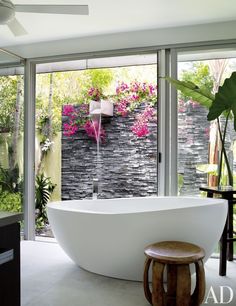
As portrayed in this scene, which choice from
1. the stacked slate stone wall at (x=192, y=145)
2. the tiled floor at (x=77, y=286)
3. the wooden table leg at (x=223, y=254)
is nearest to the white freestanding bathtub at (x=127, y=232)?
the tiled floor at (x=77, y=286)

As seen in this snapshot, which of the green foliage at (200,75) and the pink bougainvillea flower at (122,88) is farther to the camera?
the pink bougainvillea flower at (122,88)

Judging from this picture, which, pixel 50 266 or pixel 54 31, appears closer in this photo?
pixel 50 266

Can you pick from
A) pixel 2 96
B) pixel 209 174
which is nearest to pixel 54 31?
pixel 2 96

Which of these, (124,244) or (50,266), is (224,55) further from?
(50,266)

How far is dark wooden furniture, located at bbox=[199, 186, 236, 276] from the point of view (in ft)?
9.73

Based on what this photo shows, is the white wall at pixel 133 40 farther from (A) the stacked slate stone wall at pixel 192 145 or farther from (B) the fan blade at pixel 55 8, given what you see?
(B) the fan blade at pixel 55 8

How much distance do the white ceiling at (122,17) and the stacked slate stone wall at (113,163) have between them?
44.9 inches

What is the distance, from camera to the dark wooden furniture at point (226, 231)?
2.96m

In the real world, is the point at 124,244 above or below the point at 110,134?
below

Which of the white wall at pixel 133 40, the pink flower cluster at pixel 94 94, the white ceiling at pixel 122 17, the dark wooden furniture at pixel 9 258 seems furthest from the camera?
the pink flower cluster at pixel 94 94

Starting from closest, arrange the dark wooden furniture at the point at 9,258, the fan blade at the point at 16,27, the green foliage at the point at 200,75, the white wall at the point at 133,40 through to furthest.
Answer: the dark wooden furniture at the point at 9,258 < the fan blade at the point at 16,27 < the white wall at the point at 133,40 < the green foliage at the point at 200,75

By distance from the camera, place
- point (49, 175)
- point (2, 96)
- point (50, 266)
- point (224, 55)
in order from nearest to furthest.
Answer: point (50, 266)
point (224, 55)
point (2, 96)
point (49, 175)

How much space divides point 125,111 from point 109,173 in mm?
852

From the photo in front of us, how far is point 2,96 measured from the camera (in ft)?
13.6
